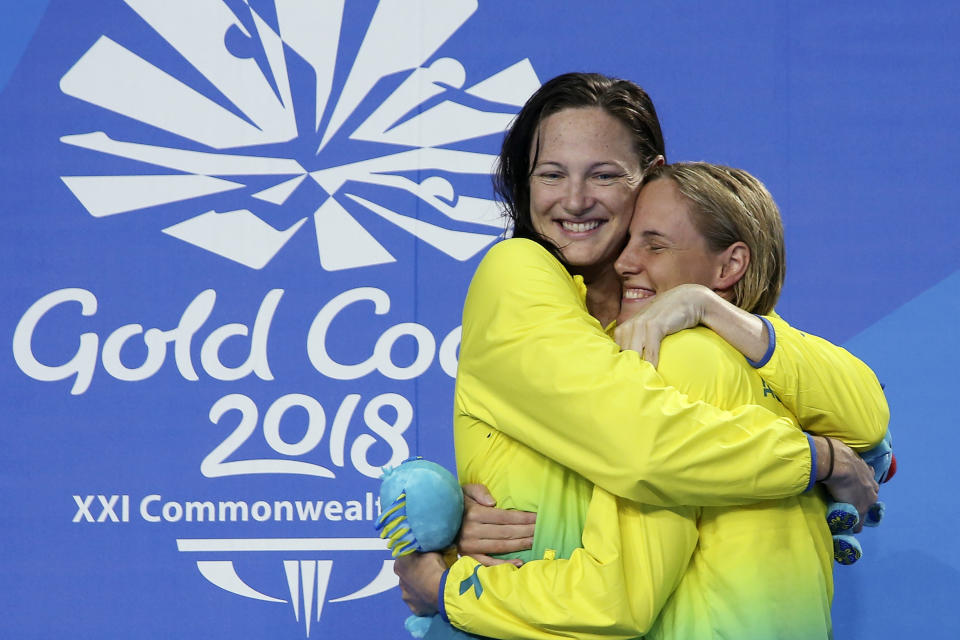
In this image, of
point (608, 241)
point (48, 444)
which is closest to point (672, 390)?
point (608, 241)

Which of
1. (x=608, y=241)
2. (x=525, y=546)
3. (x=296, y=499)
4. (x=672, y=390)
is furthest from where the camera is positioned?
(x=296, y=499)

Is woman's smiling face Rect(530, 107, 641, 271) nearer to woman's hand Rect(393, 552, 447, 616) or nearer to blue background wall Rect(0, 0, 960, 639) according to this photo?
woman's hand Rect(393, 552, 447, 616)

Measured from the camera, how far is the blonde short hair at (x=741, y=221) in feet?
4.84

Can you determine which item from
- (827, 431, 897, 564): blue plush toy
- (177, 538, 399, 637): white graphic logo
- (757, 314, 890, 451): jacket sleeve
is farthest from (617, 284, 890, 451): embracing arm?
(177, 538, 399, 637): white graphic logo

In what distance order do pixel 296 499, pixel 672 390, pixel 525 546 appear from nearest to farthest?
pixel 672 390, pixel 525 546, pixel 296 499

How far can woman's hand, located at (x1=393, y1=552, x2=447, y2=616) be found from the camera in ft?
4.94

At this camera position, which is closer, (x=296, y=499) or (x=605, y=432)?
(x=605, y=432)

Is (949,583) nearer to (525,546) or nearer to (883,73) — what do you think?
(883,73)

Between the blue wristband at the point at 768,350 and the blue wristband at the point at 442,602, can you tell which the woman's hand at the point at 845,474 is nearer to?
the blue wristband at the point at 768,350

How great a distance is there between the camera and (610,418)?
1.29 meters

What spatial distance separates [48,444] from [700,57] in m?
2.05

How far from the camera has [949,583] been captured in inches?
106

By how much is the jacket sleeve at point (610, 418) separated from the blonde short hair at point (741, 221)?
230 mm

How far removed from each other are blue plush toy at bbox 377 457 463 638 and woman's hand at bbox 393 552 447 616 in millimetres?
16
